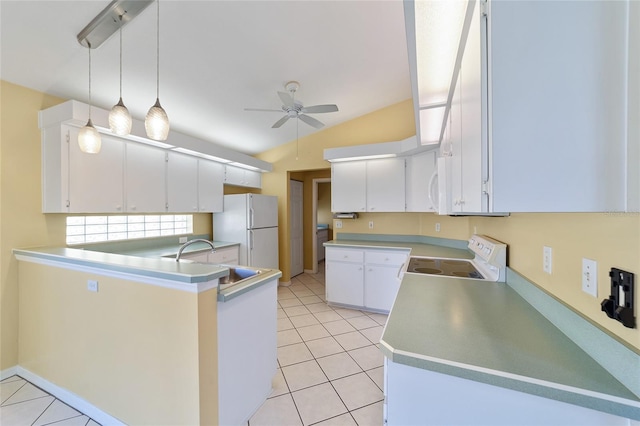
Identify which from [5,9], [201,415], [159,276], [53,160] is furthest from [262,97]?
[201,415]

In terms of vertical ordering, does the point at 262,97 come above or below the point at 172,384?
above

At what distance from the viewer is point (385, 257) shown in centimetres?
324

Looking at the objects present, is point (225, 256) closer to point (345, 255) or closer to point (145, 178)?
point (145, 178)

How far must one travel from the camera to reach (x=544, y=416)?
2.47 feet

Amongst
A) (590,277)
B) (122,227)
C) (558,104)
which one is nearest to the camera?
(558,104)

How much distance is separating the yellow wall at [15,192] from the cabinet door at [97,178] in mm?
334

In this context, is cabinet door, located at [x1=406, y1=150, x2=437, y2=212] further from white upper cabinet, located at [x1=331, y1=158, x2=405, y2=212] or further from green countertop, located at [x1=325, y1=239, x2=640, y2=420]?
green countertop, located at [x1=325, y1=239, x2=640, y2=420]

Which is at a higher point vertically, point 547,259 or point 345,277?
point 547,259

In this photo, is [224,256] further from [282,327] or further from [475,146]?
[475,146]

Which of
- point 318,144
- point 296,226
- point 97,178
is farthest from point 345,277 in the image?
point 97,178

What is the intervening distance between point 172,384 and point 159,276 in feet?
2.09

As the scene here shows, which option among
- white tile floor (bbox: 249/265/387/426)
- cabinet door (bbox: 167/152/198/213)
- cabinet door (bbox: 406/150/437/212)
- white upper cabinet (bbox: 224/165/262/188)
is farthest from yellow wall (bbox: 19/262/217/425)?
cabinet door (bbox: 406/150/437/212)

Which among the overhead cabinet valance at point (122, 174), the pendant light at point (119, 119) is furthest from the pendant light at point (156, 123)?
the overhead cabinet valance at point (122, 174)

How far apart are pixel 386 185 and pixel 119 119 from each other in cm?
298
